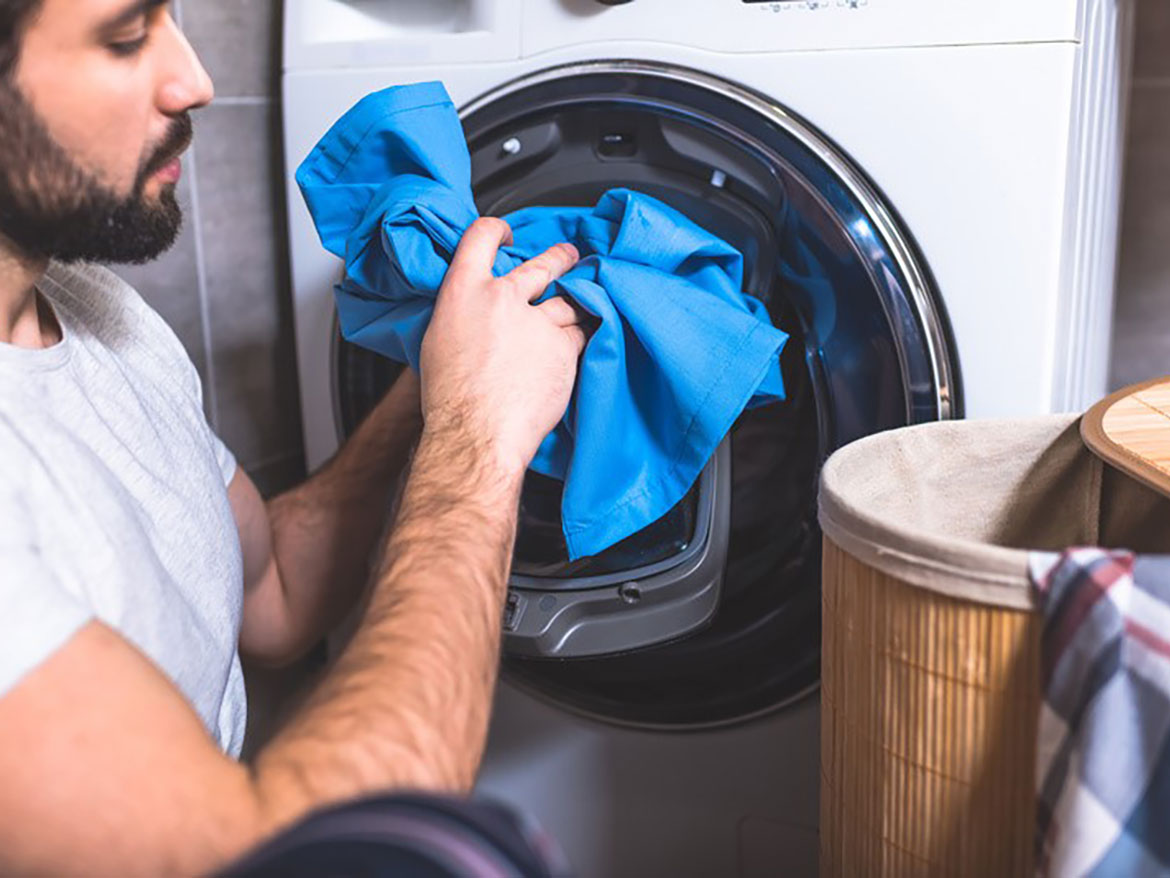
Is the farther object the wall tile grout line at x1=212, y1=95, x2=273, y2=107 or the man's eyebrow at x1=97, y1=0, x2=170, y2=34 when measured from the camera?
the wall tile grout line at x1=212, y1=95, x2=273, y2=107

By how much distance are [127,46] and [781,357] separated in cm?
58

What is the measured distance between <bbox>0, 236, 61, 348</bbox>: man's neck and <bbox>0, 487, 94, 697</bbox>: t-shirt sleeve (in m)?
0.23

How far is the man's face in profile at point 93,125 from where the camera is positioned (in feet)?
2.57

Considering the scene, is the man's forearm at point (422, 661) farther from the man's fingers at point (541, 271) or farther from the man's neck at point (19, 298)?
the man's neck at point (19, 298)

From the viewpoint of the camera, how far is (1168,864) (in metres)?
0.64

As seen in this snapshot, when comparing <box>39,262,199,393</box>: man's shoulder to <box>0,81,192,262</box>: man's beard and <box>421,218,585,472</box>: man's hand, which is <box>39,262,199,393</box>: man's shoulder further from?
<box>421,218,585,472</box>: man's hand

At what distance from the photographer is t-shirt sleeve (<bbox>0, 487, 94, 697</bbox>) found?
0.64 meters

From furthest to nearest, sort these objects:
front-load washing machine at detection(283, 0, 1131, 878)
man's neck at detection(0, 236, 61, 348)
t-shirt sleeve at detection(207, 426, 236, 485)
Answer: t-shirt sleeve at detection(207, 426, 236, 485) < front-load washing machine at detection(283, 0, 1131, 878) < man's neck at detection(0, 236, 61, 348)

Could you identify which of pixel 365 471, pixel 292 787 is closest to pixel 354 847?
pixel 292 787

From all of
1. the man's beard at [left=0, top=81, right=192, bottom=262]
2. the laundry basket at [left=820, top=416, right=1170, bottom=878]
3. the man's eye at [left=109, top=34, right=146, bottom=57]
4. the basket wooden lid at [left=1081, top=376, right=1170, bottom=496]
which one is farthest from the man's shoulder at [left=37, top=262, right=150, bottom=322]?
the basket wooden lid at [left=1081, top=376, right=1170, bottom=496]

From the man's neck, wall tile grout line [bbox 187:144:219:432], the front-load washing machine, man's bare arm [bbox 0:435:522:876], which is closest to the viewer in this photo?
man's bare arm [bbox 0:435:522:876]

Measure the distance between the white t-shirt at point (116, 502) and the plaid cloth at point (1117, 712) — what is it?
51 cm

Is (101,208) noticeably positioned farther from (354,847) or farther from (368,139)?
(354,847)

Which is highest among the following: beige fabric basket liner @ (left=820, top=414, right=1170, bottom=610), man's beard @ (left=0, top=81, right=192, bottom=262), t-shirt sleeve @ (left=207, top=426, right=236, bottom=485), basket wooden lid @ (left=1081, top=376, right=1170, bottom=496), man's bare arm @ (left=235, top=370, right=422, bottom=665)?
man's beard @ (left=0, top=81, right=192, bottom=262)
